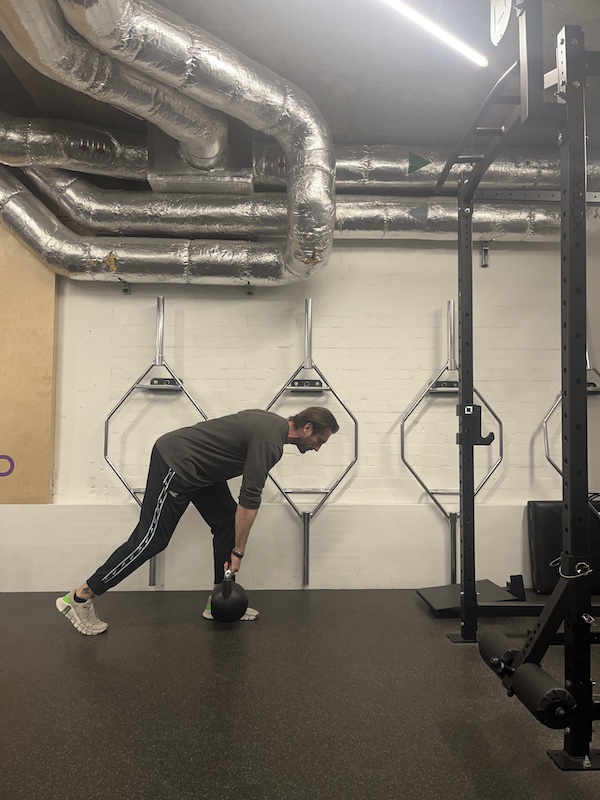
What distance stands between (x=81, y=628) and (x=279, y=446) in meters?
1.45

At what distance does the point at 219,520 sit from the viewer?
315 centimetres

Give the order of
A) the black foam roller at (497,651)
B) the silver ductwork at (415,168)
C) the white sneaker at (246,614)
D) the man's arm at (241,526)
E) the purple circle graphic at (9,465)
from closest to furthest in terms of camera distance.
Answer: the black foam roller at (497,651)
the man's arm at (241,526)
the white sneaker at (246,614)
the silver ductwork at (415,168)
the purple circle graphic at (9,465)

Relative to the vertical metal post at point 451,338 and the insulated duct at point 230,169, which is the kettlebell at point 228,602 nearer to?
the vertical metal post at point 451,338

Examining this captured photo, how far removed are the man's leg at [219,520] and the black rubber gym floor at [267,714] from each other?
0.31 metres

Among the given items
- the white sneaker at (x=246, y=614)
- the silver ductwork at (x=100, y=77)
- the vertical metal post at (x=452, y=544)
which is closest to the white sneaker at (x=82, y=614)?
the white sneaker at (x=246, y=614)

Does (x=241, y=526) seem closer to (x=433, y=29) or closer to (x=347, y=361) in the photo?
(x=347, y=361)

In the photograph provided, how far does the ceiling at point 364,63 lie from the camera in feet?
8.75

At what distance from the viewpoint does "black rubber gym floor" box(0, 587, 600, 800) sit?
63.0 inches

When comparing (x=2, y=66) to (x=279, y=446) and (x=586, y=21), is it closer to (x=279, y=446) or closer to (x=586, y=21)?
(x=279, y=446)

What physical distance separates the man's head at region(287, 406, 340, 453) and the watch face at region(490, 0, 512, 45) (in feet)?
6.19

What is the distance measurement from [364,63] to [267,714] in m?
3.32

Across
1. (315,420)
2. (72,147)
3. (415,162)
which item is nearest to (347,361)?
(315,420)

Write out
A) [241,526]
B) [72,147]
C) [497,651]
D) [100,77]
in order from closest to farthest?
[497,651]
[100,77]
[241,526]
[72,147]

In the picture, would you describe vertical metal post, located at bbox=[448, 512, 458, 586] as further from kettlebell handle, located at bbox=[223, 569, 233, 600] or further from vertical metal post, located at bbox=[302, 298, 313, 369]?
kettlebell handle, located at bbox=[223, 569, 233, 600]
